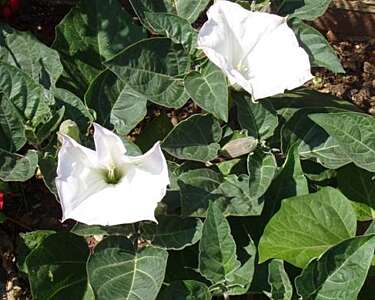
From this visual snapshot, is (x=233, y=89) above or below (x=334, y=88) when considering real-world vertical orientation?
above

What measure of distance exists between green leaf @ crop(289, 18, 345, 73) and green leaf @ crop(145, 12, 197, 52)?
0.27 meters

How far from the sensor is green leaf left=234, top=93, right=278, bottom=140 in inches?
78.9

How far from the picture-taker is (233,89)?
2041mm

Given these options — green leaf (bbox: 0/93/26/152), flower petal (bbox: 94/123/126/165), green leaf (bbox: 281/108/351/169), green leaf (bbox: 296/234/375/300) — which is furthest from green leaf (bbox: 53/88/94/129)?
green leaf (bbox: 296/234/375/300)

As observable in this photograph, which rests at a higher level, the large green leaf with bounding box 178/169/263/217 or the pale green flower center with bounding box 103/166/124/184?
the pale green flower center with bounding box 103/166/124/184

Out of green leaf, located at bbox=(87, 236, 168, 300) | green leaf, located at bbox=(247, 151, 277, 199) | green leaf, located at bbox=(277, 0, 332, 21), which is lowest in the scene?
green leaf, located at bbox=(87, 236, 168, 300)

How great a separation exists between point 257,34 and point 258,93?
0.17 m

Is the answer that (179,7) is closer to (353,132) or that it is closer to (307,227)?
(353,132)

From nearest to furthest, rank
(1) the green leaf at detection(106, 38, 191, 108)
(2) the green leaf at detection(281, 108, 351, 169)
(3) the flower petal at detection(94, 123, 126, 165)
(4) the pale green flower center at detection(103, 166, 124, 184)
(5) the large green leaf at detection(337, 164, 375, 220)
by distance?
1. (3) the flower petal at detection(94, 123, 126, 165)
2. (4) the pale green flower center at detection(103, 166, 124, 184)
3. (1) the green leaf at detection(106, 38, 191, 108)
4. (2) the green leaf at detection(281, 108, 351, 169)
5. (5) the large green leaf at detection(337, 164, 375, 220)

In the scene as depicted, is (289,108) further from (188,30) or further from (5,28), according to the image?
(5,28)

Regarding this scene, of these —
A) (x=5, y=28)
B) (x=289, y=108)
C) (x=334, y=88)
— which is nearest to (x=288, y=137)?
(x=289, y=108)

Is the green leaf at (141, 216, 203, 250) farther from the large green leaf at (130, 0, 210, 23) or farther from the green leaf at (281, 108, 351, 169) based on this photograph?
the large green leaf at (130, 0, 210, 23)

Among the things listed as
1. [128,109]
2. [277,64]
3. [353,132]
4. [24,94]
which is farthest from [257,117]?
[24,94]

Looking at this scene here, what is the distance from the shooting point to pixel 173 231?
194 cm
